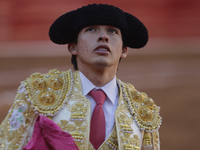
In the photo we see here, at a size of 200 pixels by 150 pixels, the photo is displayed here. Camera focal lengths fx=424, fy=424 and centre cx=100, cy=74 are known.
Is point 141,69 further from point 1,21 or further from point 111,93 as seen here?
point 111,93

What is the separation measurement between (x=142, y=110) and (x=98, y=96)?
341 millimetres

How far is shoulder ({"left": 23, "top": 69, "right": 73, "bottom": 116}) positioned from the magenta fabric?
40 centimetres

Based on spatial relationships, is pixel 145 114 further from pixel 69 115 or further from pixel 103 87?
pixel 69 115

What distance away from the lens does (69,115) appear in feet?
8.87

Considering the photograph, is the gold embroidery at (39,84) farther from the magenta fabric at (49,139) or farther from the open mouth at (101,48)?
the magenta fabric at (49,139)

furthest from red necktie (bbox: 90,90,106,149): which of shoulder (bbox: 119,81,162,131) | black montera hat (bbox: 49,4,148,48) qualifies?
black montera hat (bbox: 49,4,148,48)

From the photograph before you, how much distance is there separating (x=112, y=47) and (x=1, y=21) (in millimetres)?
5076

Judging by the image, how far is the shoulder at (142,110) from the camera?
2.90 metres

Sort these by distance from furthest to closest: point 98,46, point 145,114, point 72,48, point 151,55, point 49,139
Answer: point 151,55 < point 72,48 < point 145,114 < point 98,46 < point 49,139

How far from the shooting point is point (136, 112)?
9.65 ft

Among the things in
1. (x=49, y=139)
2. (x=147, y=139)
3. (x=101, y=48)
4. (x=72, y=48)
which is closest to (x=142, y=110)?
(x=147, y=139)

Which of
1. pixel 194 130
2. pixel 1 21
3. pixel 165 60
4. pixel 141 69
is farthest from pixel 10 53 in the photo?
pixel 194 130

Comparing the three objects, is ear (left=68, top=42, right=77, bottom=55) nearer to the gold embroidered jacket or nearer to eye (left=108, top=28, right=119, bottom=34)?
the gold embroidered jacket

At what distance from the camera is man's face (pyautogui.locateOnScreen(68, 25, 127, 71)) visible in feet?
9.27
